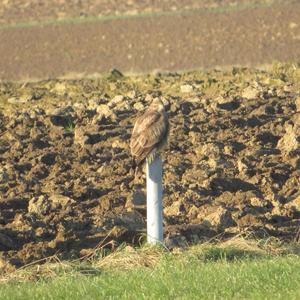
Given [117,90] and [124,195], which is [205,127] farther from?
[117,90]

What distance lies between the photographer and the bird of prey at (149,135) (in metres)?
9.45

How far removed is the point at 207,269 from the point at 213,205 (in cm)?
249

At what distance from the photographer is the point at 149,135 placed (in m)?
9.55

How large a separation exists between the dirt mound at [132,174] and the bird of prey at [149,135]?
824 millimetres

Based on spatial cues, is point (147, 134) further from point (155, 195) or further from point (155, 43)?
point (155, 43)

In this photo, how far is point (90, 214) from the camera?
11.0 m

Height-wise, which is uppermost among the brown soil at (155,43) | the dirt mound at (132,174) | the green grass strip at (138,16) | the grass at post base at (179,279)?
the green grass strip at (138,16)

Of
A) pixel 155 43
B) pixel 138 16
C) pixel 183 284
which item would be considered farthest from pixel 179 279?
pixel 138 16

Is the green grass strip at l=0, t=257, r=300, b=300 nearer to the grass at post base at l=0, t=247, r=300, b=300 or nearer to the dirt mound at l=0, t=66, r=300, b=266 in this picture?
the grass at post base at l=0, t=247, r=300, b=300

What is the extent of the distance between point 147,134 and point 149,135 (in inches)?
0.8

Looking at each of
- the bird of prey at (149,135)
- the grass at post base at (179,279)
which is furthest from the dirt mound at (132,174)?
the bird of prey at (149,135)

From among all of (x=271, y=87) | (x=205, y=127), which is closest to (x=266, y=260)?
(x=205, y=127)

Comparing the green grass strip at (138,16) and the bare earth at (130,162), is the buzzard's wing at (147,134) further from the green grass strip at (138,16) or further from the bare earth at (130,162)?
the green grass strip at (138,16)

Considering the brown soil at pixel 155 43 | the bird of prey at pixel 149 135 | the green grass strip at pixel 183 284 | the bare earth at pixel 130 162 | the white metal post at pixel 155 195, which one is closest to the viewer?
the green grass strip at pixel 183 284
